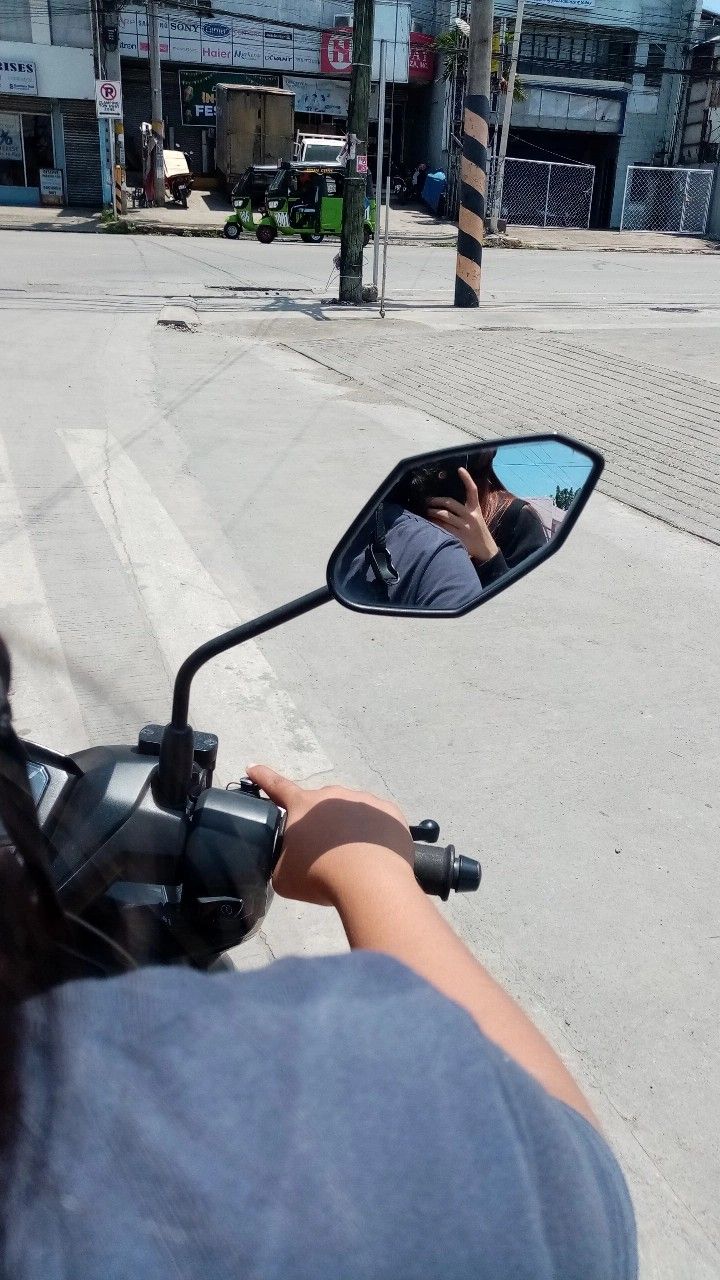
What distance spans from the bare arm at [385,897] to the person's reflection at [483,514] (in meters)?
0.44

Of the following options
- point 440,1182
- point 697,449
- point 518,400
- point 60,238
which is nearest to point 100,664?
point 440,1182

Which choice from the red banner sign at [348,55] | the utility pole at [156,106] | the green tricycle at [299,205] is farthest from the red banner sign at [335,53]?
the green tricycle at [299,205]

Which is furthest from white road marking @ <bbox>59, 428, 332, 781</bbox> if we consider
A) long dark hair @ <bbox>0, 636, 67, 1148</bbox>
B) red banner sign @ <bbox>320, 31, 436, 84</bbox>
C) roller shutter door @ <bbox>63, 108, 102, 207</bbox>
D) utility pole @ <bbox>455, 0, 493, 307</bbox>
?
red banner sign @ <bbox>320, 31, 436, 84</bbox>

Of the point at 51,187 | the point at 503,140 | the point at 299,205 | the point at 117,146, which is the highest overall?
the point at 503,140

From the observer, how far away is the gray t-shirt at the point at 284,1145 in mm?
729

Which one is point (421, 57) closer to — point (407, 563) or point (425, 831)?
point (407, 563)

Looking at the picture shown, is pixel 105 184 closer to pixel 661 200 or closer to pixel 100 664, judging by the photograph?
pixel 661 200

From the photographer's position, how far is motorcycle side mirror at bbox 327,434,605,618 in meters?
1.49

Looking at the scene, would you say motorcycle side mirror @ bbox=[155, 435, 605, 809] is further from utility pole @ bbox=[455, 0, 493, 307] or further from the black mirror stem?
utility pole @ bbox=[455, 0, 493, 307]

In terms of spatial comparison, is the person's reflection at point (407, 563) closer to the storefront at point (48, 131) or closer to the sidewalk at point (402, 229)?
the sidewalk at point (402, 229)

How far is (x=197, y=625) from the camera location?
4508mm

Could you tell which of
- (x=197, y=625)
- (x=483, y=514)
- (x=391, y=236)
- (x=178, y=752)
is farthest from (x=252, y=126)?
(x=178, y=752)

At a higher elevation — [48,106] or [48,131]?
[48,106]

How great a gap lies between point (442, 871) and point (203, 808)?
0.34 meters
